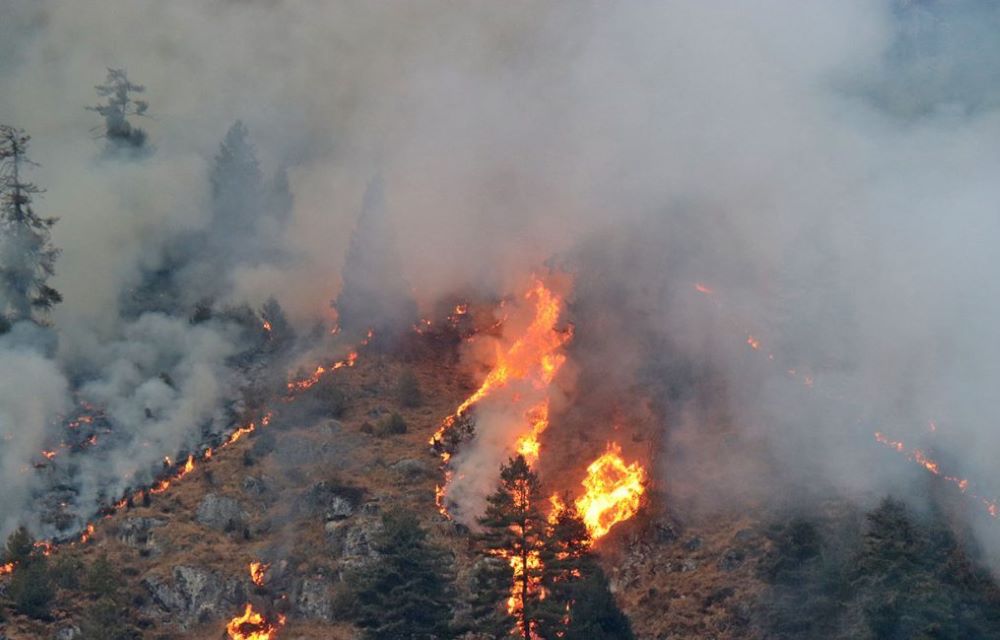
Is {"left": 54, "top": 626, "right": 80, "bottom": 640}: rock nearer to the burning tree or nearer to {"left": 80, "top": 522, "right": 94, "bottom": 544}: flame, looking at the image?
{"left": 80, "top": 522, "right": 94, "bottom": 544}: flame

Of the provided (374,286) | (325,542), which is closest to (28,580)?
(325,542)

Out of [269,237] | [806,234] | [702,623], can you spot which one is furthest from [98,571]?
[806,234]

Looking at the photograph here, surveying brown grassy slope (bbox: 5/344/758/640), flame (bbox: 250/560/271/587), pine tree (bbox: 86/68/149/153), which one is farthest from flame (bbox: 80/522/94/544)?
pine tree (bbox: 86/68/149/153)

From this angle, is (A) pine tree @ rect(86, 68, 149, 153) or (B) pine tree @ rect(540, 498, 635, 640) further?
(A) pine tree @ rect(86, 68, 149, 153)

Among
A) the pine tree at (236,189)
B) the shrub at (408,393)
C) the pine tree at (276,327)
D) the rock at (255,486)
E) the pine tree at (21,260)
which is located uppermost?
the pine tree at (236,189)

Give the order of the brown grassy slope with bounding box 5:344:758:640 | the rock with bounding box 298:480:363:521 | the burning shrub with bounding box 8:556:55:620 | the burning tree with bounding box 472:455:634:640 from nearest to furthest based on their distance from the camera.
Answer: the burning tree with bounding box 472:455:634:640, the burning shrub with bounding box 8:556:55:620, the brown grassy slope with bounding box 5:344:758:640, the rock with bounding box 298:480:363:521

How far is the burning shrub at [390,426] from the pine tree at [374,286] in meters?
9.70

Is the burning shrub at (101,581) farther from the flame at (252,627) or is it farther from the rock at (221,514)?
the rock at (221,514)

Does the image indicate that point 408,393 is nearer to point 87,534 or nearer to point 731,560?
point 87,534

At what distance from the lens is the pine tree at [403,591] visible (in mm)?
68625

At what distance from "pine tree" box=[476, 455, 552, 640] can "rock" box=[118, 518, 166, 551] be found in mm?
20279

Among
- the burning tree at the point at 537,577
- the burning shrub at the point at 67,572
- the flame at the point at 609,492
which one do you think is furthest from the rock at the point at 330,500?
the flame at the point at 609,492

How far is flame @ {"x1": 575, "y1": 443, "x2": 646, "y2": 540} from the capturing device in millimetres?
77688

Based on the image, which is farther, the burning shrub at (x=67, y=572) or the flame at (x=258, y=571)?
the flame at (x=258, y=571)
